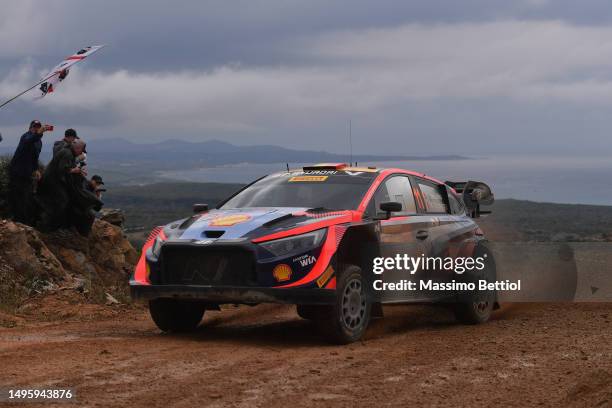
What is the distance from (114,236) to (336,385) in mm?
10342

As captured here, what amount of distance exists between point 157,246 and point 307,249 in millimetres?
1576

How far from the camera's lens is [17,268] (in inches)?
525

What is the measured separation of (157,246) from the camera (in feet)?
30.7

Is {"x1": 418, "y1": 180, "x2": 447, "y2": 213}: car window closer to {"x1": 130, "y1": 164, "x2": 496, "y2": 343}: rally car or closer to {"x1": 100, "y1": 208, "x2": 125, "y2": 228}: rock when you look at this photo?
{"x1": 130, "y1": 164, "x2": 496, "y2": 343}: rally car

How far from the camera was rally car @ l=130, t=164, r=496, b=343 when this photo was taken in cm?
880

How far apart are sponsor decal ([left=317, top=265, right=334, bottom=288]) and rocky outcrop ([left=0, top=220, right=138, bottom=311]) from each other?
5200 millimetres

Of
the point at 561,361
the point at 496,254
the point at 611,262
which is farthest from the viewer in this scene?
the point at 611,262

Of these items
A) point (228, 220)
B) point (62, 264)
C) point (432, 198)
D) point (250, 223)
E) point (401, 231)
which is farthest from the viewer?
point (62, 264)

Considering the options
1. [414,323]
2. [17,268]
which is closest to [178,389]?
[414,323]

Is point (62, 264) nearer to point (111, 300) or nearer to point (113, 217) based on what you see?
point (111, 300)

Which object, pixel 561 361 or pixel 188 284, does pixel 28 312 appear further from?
pixel 561 361

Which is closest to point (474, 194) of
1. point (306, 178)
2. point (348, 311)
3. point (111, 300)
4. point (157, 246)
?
point (306, 178)

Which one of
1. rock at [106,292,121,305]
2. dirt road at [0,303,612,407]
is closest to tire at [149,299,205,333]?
dirt road at [0,303,612,407]

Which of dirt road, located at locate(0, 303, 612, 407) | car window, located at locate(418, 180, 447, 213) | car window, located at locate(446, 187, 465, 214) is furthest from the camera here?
car window, located at locate(446, 187, 465, 214)
